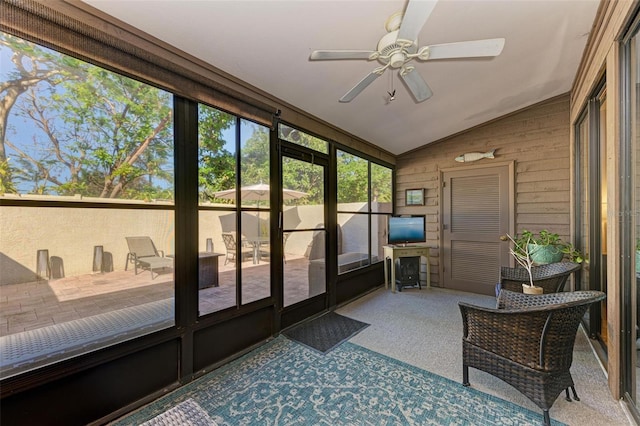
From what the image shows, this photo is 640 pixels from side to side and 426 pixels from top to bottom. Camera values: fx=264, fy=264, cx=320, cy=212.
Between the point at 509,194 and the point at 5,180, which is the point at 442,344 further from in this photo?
the point at 5,180

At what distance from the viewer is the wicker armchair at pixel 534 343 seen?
1616mm

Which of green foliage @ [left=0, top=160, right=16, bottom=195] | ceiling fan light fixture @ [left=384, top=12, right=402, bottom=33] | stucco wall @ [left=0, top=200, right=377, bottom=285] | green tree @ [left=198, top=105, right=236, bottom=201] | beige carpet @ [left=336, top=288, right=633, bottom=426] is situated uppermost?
ceiling fan light fixture @ [left=384, top=12, right=402, bottom=33]

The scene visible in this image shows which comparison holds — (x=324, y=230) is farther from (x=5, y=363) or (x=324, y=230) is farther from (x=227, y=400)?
(x=5, y=363)

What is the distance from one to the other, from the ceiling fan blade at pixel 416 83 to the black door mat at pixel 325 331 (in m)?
2.47

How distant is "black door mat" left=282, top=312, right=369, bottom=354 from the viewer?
2.72 meters

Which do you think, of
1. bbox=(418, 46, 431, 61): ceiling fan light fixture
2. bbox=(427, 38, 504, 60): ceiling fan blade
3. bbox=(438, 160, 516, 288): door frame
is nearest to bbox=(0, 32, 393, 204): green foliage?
bbox=(418, 46, 431, 61): ceiling fan light fixture

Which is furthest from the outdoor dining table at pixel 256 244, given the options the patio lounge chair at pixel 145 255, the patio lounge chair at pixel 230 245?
the patio lounge chair at pixel 145 255

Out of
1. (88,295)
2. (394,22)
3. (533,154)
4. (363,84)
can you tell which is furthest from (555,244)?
(88,295)

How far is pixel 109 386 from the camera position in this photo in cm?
175

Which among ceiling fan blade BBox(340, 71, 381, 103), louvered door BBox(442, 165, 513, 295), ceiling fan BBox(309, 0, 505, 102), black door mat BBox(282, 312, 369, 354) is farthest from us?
louvered door BBox(442, 165, 513, 295)

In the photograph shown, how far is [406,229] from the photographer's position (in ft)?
15.2

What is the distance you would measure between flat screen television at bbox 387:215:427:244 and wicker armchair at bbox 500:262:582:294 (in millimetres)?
1647

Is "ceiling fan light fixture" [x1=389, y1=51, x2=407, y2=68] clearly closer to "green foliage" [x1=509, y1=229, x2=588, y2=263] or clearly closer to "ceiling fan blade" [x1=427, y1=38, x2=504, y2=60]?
"ceiling fan blade" [x1=427, y1=38, x2=504, y2=60]

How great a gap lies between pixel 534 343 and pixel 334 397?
54.4 inches
